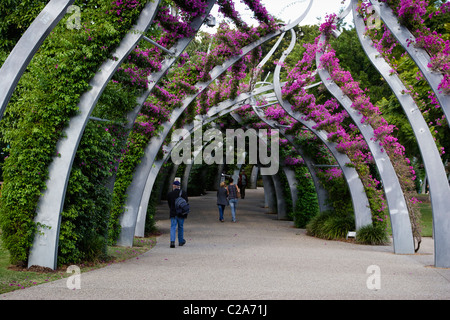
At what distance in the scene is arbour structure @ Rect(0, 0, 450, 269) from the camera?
27.7ft

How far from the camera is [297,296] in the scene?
679 centimetres

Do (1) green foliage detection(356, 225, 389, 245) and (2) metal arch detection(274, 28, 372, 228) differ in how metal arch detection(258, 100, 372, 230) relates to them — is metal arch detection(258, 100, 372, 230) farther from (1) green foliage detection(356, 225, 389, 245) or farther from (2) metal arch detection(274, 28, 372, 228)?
(1) green foliage detection(356, 225, 389, 245)

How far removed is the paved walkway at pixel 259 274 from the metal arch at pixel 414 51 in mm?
2880

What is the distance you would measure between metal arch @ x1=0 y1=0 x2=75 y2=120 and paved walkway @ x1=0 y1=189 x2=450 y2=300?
237cm

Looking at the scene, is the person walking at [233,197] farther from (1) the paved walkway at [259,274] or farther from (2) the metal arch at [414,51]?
(2) the metal arch at [414,51]

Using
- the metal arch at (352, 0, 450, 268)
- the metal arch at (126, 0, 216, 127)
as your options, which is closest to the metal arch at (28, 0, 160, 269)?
the metal arch at (126, 0, 216, 127)

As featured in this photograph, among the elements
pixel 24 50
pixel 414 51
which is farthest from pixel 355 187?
pixel 24 50

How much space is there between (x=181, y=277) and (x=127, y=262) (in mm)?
2197

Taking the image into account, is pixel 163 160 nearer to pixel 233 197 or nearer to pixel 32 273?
pixel 233 197

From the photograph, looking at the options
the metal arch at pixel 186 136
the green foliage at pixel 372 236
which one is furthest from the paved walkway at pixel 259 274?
the metal arch at pixel 186 136

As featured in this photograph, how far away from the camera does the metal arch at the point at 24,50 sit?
19.5 ft

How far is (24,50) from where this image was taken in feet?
19.9
